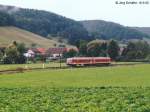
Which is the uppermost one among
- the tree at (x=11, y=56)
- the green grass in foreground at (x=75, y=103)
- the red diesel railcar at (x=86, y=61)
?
the tree at (x=11, y=56)

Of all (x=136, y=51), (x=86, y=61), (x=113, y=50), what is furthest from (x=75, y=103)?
(x=136, y=51)

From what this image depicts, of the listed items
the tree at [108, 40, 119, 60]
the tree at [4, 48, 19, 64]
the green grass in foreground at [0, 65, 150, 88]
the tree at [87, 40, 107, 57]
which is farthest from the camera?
the tree at [87, 40, 107, 57]

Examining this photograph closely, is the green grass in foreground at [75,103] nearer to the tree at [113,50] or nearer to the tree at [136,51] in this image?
the tree at [113,50]

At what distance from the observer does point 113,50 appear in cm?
14300

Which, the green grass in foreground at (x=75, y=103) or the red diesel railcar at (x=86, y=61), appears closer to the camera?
the green grass in foreground at (x=75, y=103)

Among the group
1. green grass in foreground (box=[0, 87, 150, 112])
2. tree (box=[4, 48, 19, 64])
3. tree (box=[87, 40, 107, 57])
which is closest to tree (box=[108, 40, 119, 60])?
tree (box=[87, 40, 107, 57])

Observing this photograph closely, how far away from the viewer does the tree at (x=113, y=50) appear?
142m

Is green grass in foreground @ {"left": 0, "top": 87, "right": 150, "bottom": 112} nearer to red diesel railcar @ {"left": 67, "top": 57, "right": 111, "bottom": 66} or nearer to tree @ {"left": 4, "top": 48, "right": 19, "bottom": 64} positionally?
red diesel railcar @ {"left": 67, "top": 57, "right": 111, "bottom": 66}

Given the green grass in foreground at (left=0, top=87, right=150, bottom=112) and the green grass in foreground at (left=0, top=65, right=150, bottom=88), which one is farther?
the green grass in foreground at (left=0, top=65, right=150, bottom=88)

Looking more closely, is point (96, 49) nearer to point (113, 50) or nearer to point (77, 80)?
point (113, 50)

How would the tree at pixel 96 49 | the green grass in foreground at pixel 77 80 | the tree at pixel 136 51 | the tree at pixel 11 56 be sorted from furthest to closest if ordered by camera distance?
the tree at pixel 96 49 < the tree at pixel 136 51 < the tree at pixel 11 56 < the green grass in foreground at pixel 77 80

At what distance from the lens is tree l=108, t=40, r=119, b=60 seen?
142250 millimetres

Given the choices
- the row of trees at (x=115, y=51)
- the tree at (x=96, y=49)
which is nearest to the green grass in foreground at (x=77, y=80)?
the row of trees at (x=115, y=51)

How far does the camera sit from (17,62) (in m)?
125
